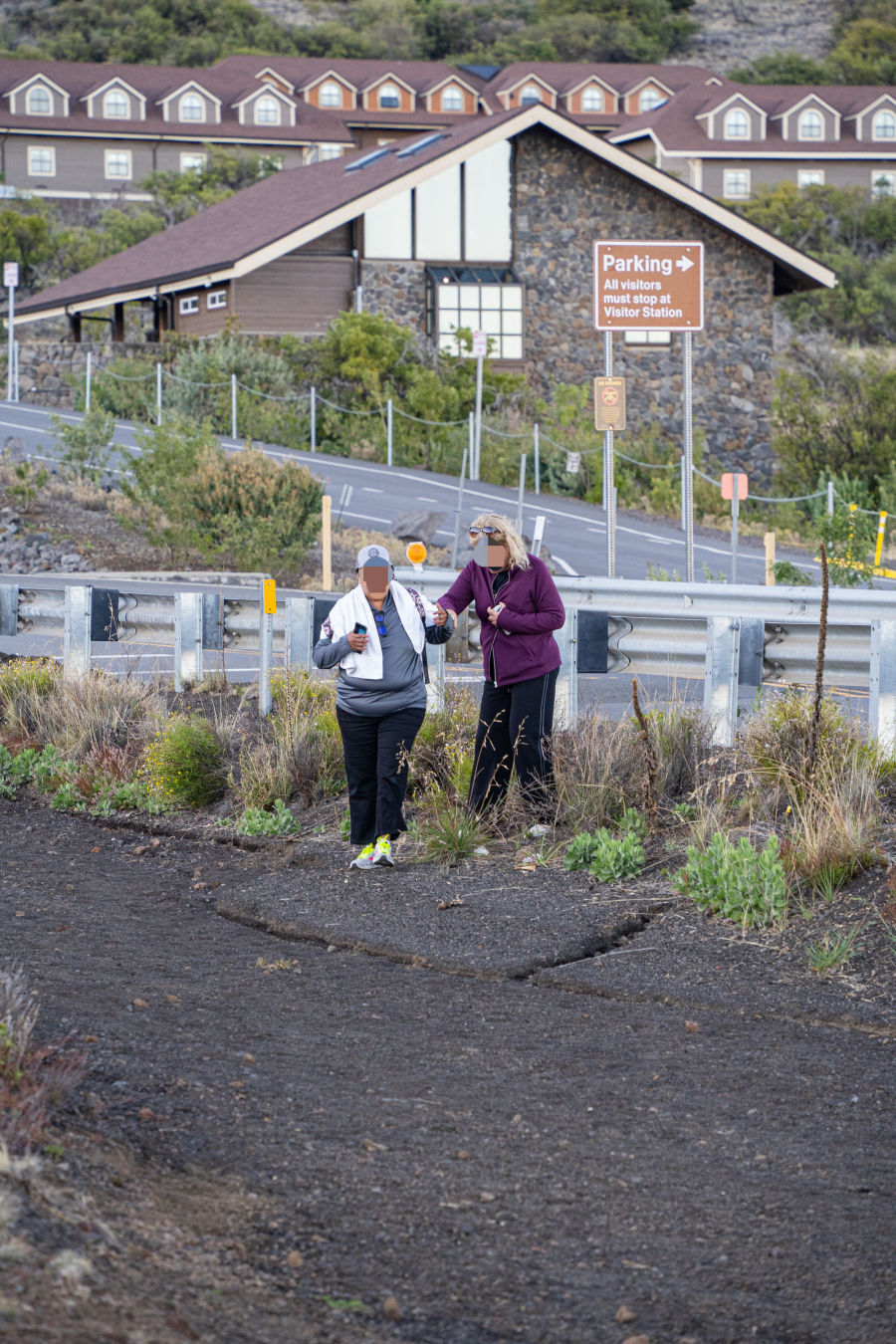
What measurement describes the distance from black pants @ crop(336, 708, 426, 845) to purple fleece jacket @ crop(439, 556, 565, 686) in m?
0.49

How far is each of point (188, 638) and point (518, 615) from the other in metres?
3.76

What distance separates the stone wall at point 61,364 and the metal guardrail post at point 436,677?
100ft

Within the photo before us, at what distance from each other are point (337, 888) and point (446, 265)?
34.1 metres

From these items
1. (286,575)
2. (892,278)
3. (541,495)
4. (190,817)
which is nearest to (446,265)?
(541,495)

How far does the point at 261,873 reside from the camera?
762 centimetres

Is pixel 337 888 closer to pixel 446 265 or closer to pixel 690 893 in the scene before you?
pixel 690 893

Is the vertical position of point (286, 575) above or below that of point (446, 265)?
below

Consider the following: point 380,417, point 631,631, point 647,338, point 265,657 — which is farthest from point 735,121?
point 631,631

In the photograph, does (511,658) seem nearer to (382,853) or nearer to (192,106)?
(382,853)

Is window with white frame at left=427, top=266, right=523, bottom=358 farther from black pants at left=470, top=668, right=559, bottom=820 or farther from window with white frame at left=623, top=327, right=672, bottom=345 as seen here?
black pants at left=470, top=668, right=559, bottom=820

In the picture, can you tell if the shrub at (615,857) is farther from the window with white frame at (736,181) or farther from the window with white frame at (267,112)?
the window with white frame at (267,112)

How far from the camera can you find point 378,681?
24.2 feet

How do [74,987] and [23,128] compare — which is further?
[23,128]

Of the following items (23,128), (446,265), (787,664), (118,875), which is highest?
(23,128)
